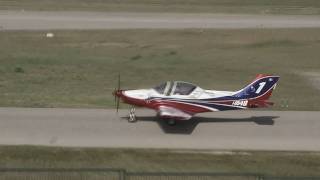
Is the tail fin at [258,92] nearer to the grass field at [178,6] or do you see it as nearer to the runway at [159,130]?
the runway at [159,130]

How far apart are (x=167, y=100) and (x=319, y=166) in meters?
8.04

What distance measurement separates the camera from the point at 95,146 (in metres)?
26.7

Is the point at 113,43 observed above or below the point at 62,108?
above

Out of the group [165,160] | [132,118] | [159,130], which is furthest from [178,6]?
[165,160]

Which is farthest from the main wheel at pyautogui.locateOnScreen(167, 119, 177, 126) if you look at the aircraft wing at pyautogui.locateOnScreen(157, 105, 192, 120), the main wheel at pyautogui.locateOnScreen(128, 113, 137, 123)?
the main wheel at pyautogui.locateOnScreen(128, 113, 137, 123)

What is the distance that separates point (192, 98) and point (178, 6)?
67.6 m

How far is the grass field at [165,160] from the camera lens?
2416cm

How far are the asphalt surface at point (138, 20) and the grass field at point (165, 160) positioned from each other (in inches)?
1730

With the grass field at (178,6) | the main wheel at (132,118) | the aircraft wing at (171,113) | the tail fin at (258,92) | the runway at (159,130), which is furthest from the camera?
the grass field at (178,6)

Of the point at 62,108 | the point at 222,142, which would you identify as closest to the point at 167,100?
the point at 222,142

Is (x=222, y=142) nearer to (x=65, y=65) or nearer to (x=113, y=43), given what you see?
(x=65, y=65)

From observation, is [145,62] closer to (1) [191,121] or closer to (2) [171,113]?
(1) [191,121]

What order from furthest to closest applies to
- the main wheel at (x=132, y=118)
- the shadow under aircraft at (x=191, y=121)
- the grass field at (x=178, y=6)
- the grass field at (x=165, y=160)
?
the grass field at (x=178, y=6), the main wheel at (x=132, y=118), the shadow under aircraft at (x=191, y=121), the grass field at (x=165, y=160)

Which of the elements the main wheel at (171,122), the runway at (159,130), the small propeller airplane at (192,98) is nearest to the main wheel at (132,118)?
the small propeller airplane at (192,98)
